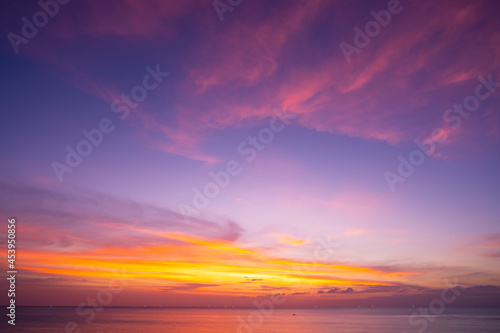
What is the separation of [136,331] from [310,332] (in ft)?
140

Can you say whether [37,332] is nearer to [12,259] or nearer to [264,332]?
[264,332]

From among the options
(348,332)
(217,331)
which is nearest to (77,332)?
(217,331)

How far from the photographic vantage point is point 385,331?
285 ft

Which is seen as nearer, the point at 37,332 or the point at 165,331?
the point at 37,332

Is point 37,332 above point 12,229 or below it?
below

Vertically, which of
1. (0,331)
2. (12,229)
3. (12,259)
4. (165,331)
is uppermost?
(12,229)

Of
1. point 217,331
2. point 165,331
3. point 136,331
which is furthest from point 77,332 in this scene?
point 217,331

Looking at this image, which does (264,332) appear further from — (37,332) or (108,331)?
(37,332)

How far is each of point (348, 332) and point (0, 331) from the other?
76.2 m

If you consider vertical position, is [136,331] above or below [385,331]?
above

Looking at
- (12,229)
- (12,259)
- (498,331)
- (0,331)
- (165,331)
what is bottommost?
(498,331)

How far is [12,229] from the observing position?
81.6ft

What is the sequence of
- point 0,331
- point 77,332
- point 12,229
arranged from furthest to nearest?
point 77,332
point 0,331
point 12,229

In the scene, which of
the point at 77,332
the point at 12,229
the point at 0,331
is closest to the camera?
the point at 12,229
